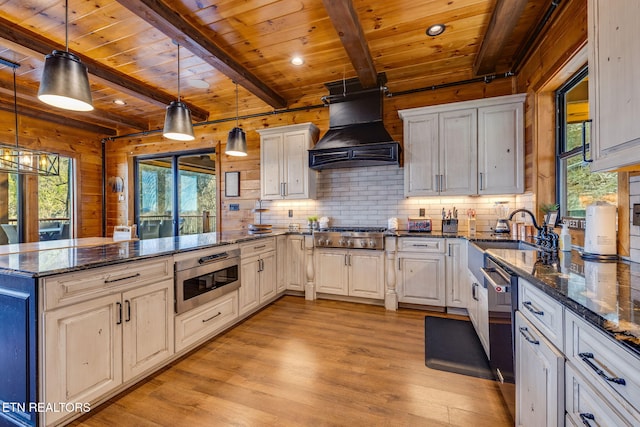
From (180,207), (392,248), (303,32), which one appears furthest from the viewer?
(180,207)

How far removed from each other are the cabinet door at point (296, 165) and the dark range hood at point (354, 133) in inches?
11.3

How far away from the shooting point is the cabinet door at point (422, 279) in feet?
10.7

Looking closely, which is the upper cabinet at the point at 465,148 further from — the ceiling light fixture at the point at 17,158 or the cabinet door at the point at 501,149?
the ceiling light fixture at the point at 17,158

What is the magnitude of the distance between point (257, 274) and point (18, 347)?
1.99 m

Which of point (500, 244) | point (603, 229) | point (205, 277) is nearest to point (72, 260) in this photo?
point (205, 277)

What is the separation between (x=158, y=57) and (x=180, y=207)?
2806 millimetres

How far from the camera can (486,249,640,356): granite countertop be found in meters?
0.76

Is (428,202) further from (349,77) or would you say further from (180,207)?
(180,207)

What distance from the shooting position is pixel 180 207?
5336 millimetres

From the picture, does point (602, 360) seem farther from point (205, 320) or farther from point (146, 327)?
point (205, 320)

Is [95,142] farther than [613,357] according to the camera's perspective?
Yes

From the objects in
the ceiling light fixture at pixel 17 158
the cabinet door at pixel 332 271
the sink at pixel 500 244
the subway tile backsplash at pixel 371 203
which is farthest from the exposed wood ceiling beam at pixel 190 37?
the sink at pixel 500 244

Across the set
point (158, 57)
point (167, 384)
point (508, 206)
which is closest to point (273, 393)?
point (167, 384)

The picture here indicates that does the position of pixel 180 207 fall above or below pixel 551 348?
above
